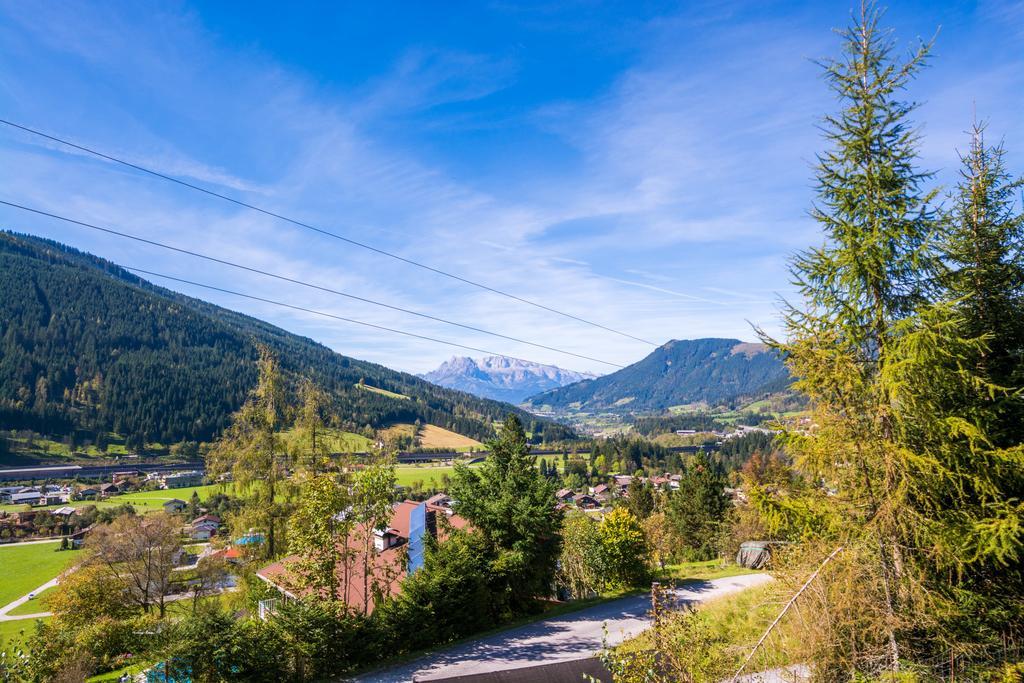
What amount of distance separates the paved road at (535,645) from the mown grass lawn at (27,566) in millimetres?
54023

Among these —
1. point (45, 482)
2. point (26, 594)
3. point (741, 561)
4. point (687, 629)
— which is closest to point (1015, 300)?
point (687, 629)

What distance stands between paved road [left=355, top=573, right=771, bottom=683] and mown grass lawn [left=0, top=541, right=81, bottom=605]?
54.0m

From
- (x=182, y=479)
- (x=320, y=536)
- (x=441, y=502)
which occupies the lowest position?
(x=182, y=479)

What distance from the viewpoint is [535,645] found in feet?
51.1

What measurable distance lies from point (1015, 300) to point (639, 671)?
8.77 m

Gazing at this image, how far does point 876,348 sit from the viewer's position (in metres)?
7.95

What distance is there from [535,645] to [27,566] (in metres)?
78.9

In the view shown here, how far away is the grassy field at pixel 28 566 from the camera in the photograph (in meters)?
53.3

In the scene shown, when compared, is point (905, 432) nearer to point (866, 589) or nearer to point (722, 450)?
point (866, 589)

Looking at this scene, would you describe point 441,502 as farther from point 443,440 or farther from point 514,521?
point 443,440

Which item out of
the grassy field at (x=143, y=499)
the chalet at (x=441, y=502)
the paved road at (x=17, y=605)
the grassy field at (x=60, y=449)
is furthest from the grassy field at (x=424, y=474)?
the grassy field at (x=60, y=449)

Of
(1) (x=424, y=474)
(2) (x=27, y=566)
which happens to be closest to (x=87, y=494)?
(2) (x=27, y=566)

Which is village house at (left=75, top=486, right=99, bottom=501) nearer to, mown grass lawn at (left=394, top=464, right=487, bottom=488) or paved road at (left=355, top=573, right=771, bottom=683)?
mown grass lawn at (left=394, top=464, right=487, bottom=488)

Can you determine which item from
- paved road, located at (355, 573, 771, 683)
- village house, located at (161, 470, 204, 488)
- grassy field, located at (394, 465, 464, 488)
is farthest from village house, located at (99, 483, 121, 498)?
paved road, located at (355, 573, 771, 683)
